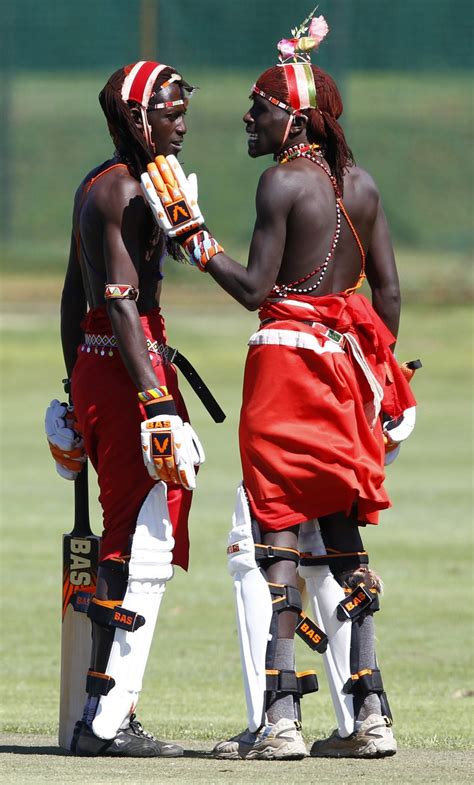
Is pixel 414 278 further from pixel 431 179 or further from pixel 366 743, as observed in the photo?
pixel 366 743

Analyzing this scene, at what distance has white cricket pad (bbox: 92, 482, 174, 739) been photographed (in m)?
5.77

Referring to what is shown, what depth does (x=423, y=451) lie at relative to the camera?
674 inches

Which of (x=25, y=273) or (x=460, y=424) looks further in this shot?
(x=25, y=273)

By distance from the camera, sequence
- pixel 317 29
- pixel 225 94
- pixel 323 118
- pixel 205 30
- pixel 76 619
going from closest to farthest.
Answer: pixel 323 118, pixel 76 619, pixel 317 29, pixel 225 94, pixel 205 30

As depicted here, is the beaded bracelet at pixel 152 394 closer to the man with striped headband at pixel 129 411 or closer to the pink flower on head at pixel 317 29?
the man with striped headband at pixel 129 411

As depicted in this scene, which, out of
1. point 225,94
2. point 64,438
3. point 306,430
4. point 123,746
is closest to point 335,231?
point 306,430

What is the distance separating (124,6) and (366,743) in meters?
20.9

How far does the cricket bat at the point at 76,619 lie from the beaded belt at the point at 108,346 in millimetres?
561

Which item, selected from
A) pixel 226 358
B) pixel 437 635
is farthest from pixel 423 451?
pixel 437 635

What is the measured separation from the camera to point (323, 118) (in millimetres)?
5930

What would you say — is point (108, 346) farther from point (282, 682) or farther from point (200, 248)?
point (282, 682)

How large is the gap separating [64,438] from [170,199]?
40.3 inches

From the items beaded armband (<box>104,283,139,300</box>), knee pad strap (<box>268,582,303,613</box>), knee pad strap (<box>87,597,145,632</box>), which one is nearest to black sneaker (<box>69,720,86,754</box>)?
knee pad strap (<box>87,597,145,632</box>)

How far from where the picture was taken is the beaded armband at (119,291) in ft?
18.8
